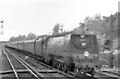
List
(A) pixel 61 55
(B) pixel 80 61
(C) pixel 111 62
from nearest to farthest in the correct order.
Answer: (B) pixel 80 61, (A) pixel 61 55, (C) pixel 111 62

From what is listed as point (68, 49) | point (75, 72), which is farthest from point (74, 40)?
point (75, 72)

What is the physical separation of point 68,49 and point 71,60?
0.74 meters

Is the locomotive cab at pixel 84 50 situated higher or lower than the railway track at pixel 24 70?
higher

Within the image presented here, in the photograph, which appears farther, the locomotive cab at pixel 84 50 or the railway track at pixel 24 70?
the railway track at pixel 24 70

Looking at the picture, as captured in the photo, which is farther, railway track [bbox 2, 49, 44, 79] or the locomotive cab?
railway track [bbox 2, 49, 44, 79]

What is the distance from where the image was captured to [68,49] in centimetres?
1541

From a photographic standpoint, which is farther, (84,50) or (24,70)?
(24,70)

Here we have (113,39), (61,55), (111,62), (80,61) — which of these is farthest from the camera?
(113,39)

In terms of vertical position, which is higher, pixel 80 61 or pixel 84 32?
pixel 84 32

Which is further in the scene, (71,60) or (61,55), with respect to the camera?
(61,55)

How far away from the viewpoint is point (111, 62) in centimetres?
2391

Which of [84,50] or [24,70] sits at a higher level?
[84,50]

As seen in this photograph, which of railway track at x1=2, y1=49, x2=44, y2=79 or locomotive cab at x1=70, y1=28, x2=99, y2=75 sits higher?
locomotive cab at x1=70, y1=28, x2=99, y2=75

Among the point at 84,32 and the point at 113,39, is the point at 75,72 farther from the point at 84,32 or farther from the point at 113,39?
the point at 113,39
